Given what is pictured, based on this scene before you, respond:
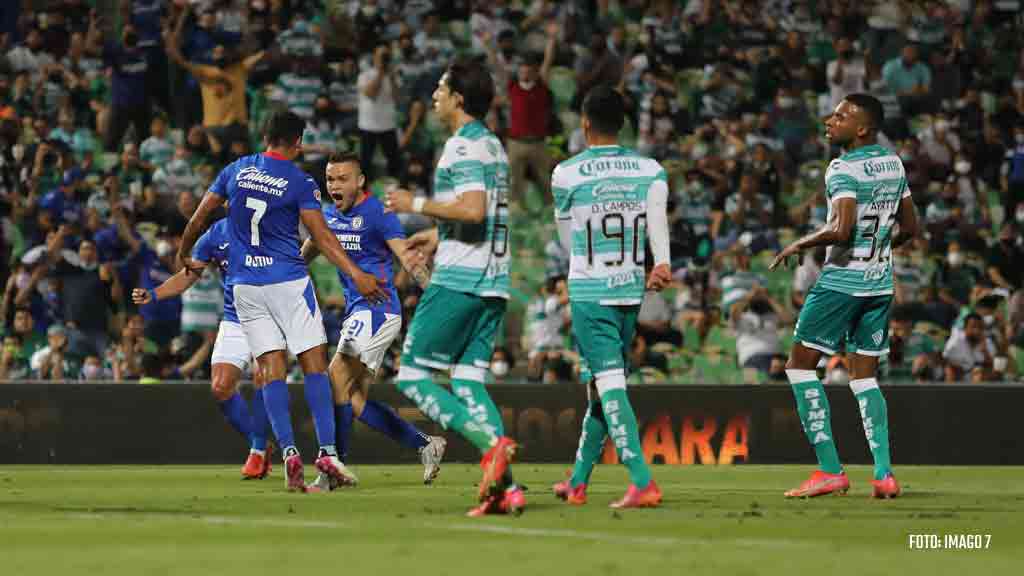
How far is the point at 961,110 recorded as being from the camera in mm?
26500

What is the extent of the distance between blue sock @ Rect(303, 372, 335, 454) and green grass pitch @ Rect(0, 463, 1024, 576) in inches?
16.7

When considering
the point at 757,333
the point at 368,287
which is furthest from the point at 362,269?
the point at 757,333

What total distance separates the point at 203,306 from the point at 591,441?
9880 mm

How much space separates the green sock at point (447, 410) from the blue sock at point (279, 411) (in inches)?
93.5

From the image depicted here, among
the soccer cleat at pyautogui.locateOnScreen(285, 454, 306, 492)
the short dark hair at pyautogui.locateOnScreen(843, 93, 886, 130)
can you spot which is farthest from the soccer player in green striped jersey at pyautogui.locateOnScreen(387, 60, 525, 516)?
the short dark hair at pyautogui.locateOnScreen(843, 93, 886, 130)

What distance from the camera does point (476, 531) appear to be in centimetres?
865

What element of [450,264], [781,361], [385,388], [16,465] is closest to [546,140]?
[781,361]

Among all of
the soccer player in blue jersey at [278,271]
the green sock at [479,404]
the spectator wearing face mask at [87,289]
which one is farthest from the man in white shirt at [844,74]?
the green sock at [479,404]

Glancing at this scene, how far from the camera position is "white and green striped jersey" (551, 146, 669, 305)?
10.0m

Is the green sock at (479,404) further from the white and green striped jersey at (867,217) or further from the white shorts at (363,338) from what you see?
the white shorts at (363,338)

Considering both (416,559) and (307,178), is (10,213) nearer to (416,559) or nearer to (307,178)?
(307,178)

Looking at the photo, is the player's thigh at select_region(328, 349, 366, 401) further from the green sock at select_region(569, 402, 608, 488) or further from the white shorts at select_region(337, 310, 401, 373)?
the green sock at select_region(569, 402, 608, 488)

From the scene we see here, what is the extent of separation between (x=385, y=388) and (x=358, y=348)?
4.60m

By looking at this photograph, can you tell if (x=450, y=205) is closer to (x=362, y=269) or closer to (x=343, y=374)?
(x=362, y=269)
